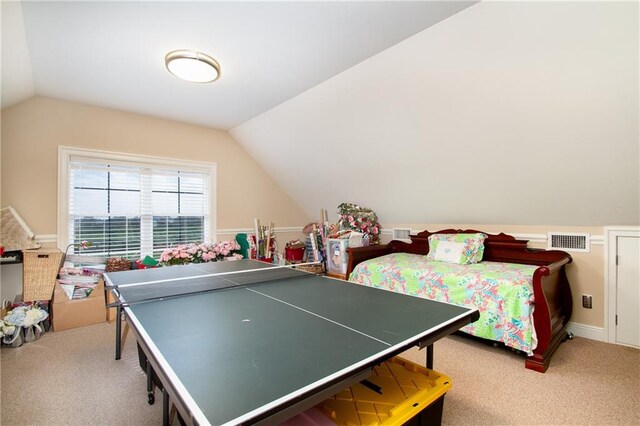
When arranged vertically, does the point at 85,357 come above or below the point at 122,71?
below

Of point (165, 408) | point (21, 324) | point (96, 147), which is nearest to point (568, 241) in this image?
point (165, 408)

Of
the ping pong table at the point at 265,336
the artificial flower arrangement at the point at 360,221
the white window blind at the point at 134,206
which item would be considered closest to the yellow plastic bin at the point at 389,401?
the ping pong table at the point at 265,336

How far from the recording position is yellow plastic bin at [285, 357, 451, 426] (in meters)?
1.24

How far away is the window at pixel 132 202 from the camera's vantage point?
3.58 metres

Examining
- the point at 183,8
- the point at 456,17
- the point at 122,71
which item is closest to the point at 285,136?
the point at 122,71

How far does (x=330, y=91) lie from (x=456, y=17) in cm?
136

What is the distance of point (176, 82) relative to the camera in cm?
305

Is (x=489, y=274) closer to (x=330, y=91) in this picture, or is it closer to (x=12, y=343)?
(x=330, y=91)

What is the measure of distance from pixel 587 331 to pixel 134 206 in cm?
521

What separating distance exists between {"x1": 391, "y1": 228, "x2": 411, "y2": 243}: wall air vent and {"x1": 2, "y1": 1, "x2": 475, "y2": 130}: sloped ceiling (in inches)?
92.8

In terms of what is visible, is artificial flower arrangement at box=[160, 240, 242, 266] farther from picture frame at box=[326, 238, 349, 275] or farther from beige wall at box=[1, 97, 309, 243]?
picture frame at box=[326, 238, 349, 275]

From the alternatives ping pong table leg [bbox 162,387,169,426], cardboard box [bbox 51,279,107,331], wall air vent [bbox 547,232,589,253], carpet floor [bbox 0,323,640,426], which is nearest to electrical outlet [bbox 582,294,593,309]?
carpet floor [bbox 0,323,640,426]

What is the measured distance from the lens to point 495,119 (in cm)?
252

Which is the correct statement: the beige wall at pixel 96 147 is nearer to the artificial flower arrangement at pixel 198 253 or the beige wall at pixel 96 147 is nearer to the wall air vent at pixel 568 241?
the artificial flower arrangement at pixel 198 253
